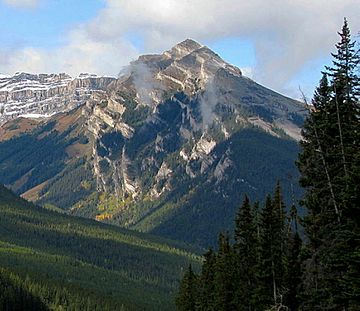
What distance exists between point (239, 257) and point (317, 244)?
2648 centimetres

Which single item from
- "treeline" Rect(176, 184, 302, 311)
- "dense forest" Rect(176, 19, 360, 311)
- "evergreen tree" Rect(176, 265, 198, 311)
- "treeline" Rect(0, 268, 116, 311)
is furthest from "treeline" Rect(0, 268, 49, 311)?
"dense forest" Rect(176, 19, 360, 311)

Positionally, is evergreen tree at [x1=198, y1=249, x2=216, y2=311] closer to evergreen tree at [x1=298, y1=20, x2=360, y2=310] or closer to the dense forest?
the dense forest

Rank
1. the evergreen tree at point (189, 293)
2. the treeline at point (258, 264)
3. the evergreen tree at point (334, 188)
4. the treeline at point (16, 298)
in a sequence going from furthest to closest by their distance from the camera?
the treeline at point (16, 298) → the evergreen tree at point (189, 293) → the treeline at point (258, 264) → the evergreen tree at point (334, 188)

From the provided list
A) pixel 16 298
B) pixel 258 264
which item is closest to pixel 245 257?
pixel 258 264

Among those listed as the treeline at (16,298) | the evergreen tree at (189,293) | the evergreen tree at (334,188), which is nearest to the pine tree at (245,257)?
the evergreen tree at (334,188)

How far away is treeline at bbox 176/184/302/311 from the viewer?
56.1m

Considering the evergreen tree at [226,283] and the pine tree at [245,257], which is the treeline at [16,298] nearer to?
the evergreen tree at [226,283]

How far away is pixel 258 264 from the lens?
60.3 meters

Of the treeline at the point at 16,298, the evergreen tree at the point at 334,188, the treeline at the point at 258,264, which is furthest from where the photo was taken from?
the treeline at the point at 16,298

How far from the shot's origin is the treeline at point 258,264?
56062mm

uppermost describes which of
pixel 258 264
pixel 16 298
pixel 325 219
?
pixel 325 219

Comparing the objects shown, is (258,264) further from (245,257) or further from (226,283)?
(226,283)

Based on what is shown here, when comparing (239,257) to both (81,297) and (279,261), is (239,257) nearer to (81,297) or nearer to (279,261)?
(279,261)

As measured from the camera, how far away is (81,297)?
187m
